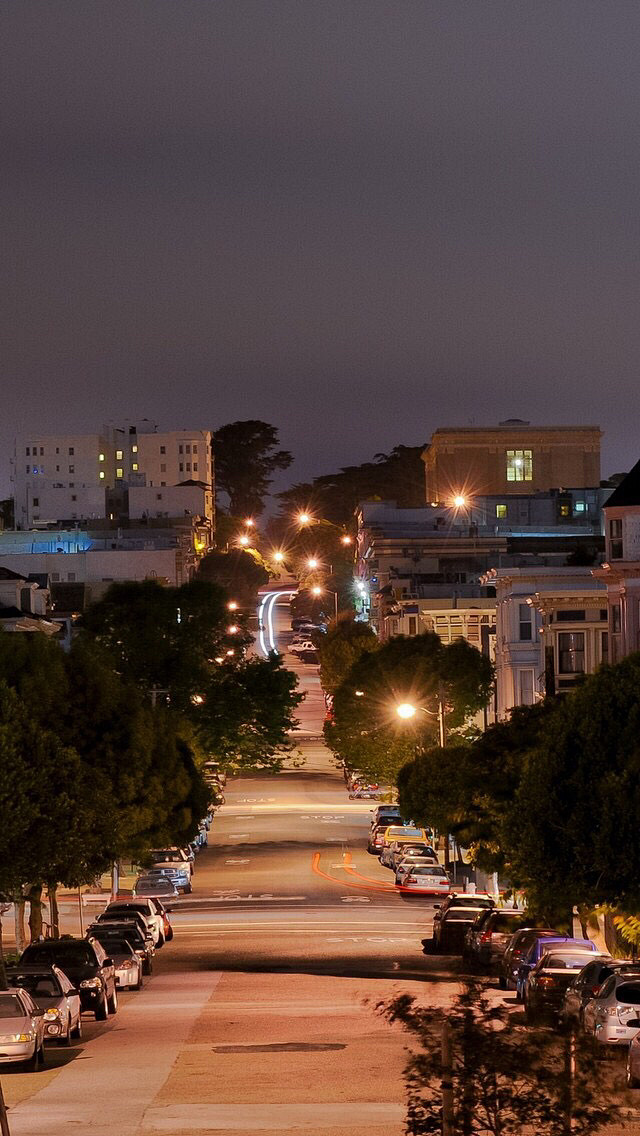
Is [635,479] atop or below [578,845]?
atop

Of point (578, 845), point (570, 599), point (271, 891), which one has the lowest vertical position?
point (271, 891)

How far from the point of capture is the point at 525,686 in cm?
9912

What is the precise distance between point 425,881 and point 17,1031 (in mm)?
43619

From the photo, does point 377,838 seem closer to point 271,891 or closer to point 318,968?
point 271,891

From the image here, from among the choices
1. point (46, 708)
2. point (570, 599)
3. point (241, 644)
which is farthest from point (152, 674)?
point (46, 708)

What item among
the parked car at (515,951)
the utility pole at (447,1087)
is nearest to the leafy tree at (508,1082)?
the utility pole at (447,1087)

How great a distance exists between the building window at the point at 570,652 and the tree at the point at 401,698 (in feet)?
30.3

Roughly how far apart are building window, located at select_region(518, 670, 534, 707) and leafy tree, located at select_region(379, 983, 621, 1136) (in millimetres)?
83000

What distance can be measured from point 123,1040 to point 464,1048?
68.5 feet

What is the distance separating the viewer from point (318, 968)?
1889 inches

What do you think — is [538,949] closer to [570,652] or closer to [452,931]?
[452,931]

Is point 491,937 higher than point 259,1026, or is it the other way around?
point 491,937

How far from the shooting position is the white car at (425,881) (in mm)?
73438

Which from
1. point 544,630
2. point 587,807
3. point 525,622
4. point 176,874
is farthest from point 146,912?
point 525,622
